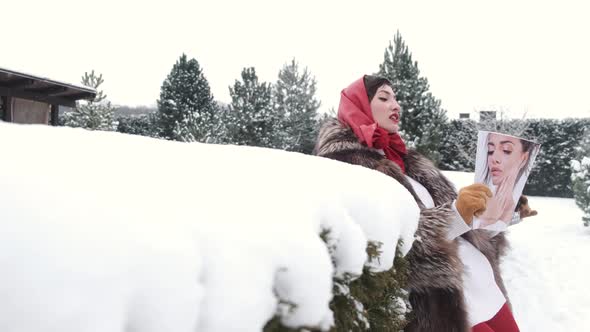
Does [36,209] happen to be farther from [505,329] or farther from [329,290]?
[505,329]

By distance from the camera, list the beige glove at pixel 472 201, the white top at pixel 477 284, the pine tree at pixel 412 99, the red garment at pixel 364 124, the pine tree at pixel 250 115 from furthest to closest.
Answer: the pine tree at pixel 250 115 → the pine tree at pixel 412 99 → the red garment at pixel 364 124 → the white top at pixel 477 284 → the beige glove at pixel 472 201

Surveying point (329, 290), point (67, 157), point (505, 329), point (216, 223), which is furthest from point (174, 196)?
point (505, 329)

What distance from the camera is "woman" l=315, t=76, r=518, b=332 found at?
1879 mm

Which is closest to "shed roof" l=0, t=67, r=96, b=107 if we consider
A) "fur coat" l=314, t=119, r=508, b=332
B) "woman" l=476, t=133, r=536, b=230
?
"fur coat" l=314, t=119, r=508, b=332

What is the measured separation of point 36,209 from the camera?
59 cm

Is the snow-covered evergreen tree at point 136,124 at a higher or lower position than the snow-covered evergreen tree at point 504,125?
lower

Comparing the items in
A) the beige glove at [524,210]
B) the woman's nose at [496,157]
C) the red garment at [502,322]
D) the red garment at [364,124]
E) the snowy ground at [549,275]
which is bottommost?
the snowy ground at [549,275]

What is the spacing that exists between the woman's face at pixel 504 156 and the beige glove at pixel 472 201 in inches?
3.3

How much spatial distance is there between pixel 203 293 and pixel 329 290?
0.27 meters

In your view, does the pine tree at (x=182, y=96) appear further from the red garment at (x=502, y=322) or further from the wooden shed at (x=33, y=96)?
the red garment at (x=502, y=322)

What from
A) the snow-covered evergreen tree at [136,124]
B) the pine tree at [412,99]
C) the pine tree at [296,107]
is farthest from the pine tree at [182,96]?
the pine tree at [412,99]

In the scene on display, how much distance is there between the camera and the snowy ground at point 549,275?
463 centimetres

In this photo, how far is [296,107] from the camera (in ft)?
81.3

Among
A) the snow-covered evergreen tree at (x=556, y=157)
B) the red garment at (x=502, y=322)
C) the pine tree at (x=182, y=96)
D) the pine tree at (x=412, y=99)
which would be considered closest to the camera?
the red garment at (x=502, y=322)
